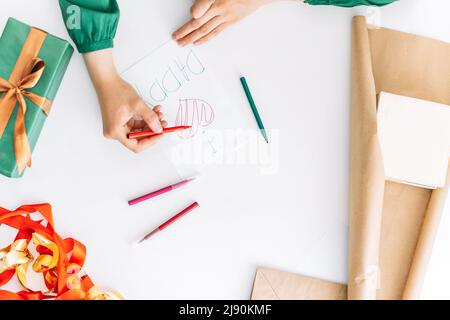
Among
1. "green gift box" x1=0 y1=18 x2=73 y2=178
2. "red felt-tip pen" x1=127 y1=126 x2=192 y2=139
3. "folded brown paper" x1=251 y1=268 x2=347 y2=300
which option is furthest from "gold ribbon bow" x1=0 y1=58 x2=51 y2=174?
"folded brown paper" x1=251 y1=268 x2=347 y2=300

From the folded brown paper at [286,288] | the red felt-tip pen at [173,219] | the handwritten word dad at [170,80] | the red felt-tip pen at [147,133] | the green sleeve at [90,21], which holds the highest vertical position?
the green sleeve at [90,21]

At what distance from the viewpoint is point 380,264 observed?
699mm

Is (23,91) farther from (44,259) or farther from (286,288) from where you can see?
(286,288)

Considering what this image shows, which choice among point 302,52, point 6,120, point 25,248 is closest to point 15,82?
point 6,120

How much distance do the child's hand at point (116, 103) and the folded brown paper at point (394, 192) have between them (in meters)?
0.34

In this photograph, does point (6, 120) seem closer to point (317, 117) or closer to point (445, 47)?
point (317, 117)

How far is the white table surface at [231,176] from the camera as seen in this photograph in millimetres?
692

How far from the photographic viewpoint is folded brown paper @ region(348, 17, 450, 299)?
680 mm

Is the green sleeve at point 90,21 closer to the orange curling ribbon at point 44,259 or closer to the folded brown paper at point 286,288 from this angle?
the orange curling ribbon at point 44,259

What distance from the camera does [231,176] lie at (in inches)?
27.6

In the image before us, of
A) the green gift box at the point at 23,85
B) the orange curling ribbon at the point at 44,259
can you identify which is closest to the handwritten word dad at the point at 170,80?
the green gift box at the point at 23,85

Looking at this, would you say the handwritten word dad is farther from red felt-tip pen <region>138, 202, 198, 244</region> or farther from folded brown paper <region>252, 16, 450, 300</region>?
folded brown paper <region>252, 16, 450, 300</region>
